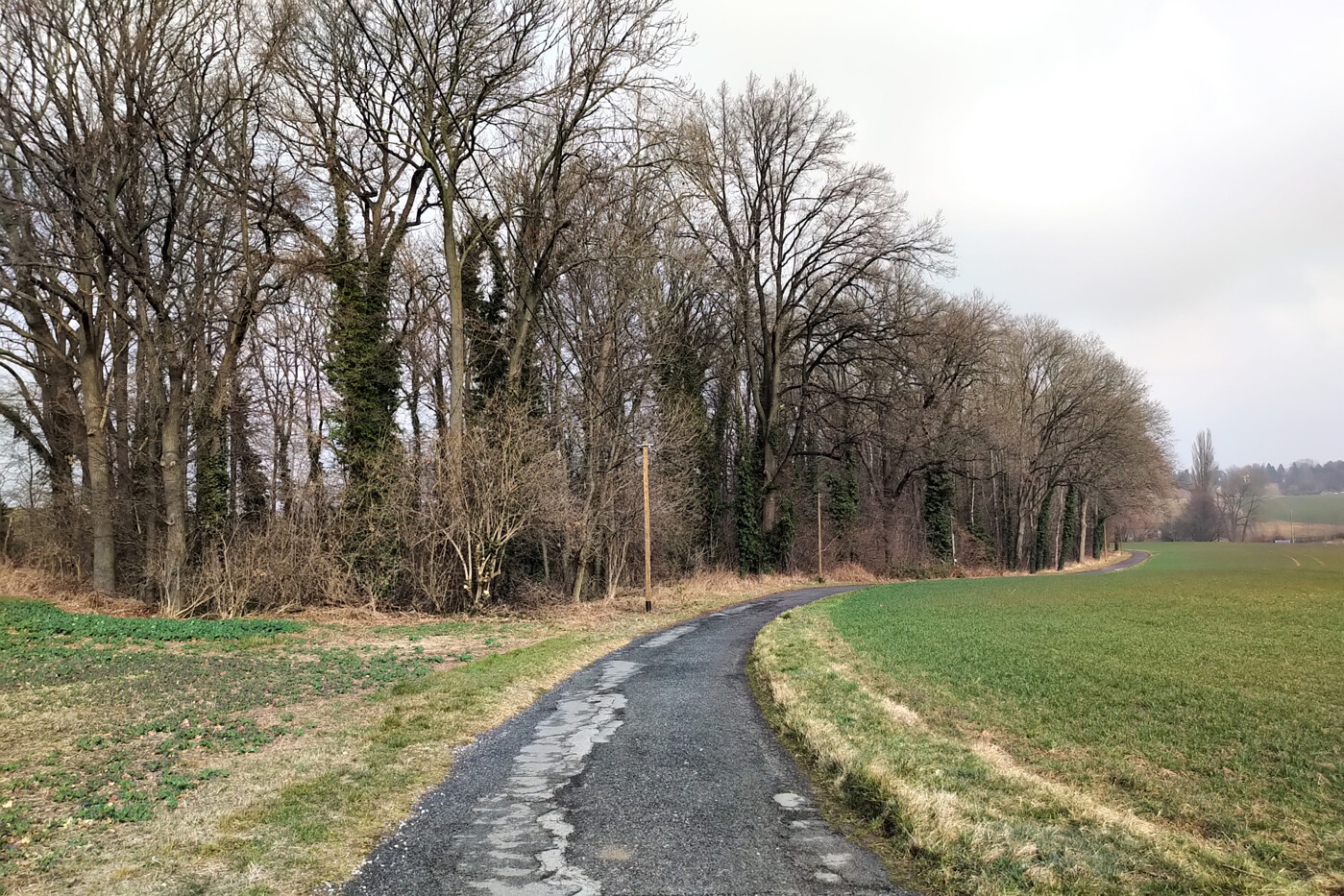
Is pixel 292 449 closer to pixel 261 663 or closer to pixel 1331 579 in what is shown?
pixel 261 663

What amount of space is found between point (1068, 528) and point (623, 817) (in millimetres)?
62862

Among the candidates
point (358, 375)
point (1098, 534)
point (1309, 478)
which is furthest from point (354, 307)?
point (1309, 478)

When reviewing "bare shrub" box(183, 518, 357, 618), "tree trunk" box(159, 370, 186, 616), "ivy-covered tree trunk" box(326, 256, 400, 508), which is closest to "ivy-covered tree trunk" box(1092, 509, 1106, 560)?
"ivy-covered tree trunk" box(326, 256, 400, 508)

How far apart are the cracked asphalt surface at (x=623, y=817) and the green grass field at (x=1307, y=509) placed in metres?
117

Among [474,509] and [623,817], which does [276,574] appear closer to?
[474,509]

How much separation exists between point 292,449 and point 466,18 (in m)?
14.9

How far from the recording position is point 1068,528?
59.7 meters

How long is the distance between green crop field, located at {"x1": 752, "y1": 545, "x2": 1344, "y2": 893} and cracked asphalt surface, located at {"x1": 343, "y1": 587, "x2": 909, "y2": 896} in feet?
1.97

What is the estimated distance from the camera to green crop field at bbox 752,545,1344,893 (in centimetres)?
460

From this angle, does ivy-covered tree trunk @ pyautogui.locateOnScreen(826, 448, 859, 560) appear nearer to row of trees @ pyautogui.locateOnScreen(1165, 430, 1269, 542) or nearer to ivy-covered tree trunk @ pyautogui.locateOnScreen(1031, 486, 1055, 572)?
ivy-covered tree trunk @ pyautogui.locateOnScreen(1031, 486, 1055, 572)

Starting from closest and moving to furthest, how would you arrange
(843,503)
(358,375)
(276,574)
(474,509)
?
(276,574) → (474,509) → (358,375) → (843,503)

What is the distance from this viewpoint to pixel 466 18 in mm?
19891

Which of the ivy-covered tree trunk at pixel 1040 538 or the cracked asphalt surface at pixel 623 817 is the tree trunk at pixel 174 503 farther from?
the ivy-covered tree trunk at pixel 1040 538

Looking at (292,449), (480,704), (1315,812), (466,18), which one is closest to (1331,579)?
(1315,812)
